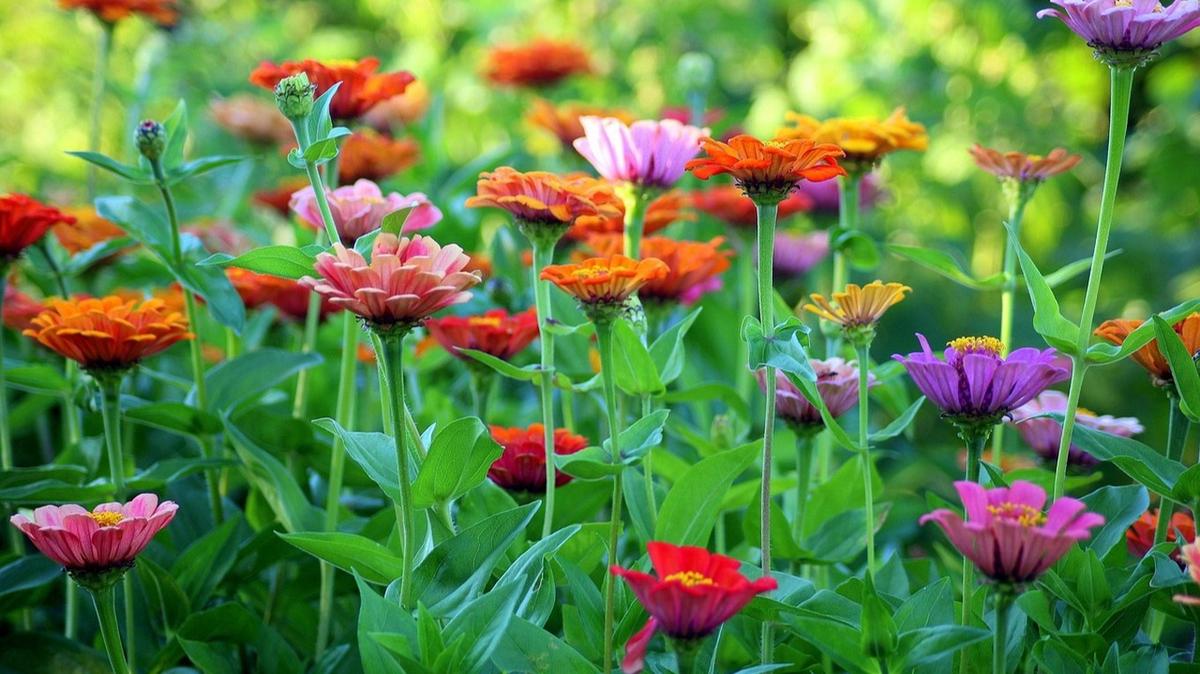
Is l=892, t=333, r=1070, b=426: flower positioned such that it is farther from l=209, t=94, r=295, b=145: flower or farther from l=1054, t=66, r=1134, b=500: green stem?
l=209, t=94, r=295, b=145: flower

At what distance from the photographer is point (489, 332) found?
943 mm

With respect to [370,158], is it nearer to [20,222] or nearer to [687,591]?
[20,222]

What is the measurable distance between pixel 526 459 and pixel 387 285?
25cm

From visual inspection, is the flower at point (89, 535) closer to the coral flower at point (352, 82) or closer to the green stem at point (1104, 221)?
the coral flower at point (352, 82)

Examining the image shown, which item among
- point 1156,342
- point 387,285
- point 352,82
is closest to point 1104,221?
point 1156,342

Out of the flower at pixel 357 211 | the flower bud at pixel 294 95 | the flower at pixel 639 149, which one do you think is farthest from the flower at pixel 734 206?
the flower bud at pixel 294 95

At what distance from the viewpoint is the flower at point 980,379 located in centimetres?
71

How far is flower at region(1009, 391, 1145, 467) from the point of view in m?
0.92

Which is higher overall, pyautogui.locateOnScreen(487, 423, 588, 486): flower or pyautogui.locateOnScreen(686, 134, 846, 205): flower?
pyautogui.locateOnScreen(686, 134, 846, 205): flower

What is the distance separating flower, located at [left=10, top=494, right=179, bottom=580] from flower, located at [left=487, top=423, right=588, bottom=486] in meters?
0.24

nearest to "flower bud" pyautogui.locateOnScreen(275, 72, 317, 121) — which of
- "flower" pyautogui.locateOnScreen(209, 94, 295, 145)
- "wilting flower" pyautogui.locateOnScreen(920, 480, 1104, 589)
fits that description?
"wilting flower" pyautogui.locateOnScreen(920, 480, 1104, 589)

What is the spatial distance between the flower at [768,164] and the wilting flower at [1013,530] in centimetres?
21

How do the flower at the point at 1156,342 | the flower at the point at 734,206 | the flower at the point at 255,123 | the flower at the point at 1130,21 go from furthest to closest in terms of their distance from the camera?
the flower at the point at 255,123, the flower at the point at 734,206, the flower at the point at 1156,342, the flower at the point at 1130,21

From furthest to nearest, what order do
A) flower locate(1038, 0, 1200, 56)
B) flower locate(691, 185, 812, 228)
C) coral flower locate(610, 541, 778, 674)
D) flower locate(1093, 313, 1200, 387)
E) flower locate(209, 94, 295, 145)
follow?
flower locate(209, 94, 295, 145)
flower locate(691, 185, 812, 228)
flower locate(1093, 313, 1200, 387)
flower locate(1038, 0, 1200, 56)
coral flower locate(610, 541, 778, 674)
